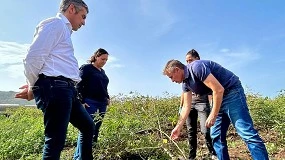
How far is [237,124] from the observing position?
140 inches

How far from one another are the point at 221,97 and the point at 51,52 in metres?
1.63

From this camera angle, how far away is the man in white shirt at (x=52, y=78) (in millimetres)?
2688

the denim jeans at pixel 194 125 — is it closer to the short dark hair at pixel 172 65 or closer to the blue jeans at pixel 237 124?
the blue jeans at pixel 237 124

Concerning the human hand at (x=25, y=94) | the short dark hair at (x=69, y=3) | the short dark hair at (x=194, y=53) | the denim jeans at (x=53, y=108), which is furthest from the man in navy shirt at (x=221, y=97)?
the human hand at (x=25, y=94)

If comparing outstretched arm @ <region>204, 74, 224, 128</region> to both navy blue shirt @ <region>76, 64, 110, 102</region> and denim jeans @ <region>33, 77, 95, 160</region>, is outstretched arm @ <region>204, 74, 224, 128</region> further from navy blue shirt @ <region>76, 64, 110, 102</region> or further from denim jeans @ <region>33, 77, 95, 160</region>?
navy blue shirt @ <region>76, 64, 110, 102</region>

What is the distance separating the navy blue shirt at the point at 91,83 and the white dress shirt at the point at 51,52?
6.19ft

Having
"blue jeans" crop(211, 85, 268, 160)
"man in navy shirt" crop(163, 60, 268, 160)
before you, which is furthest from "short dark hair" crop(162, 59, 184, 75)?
"blue jeans" crop(211, 85, 268, 160)

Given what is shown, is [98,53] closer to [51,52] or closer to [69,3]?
[69,3]

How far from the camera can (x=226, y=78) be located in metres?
3.68

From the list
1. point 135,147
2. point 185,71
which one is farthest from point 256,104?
point 185,71

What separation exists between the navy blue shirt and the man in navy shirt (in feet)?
4.49

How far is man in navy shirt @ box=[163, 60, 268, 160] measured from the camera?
3424mm

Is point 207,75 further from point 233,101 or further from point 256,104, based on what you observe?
point 256,104

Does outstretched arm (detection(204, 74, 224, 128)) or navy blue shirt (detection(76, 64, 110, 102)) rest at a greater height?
navy blue shirt (detection(76, 64, 110, 102))
